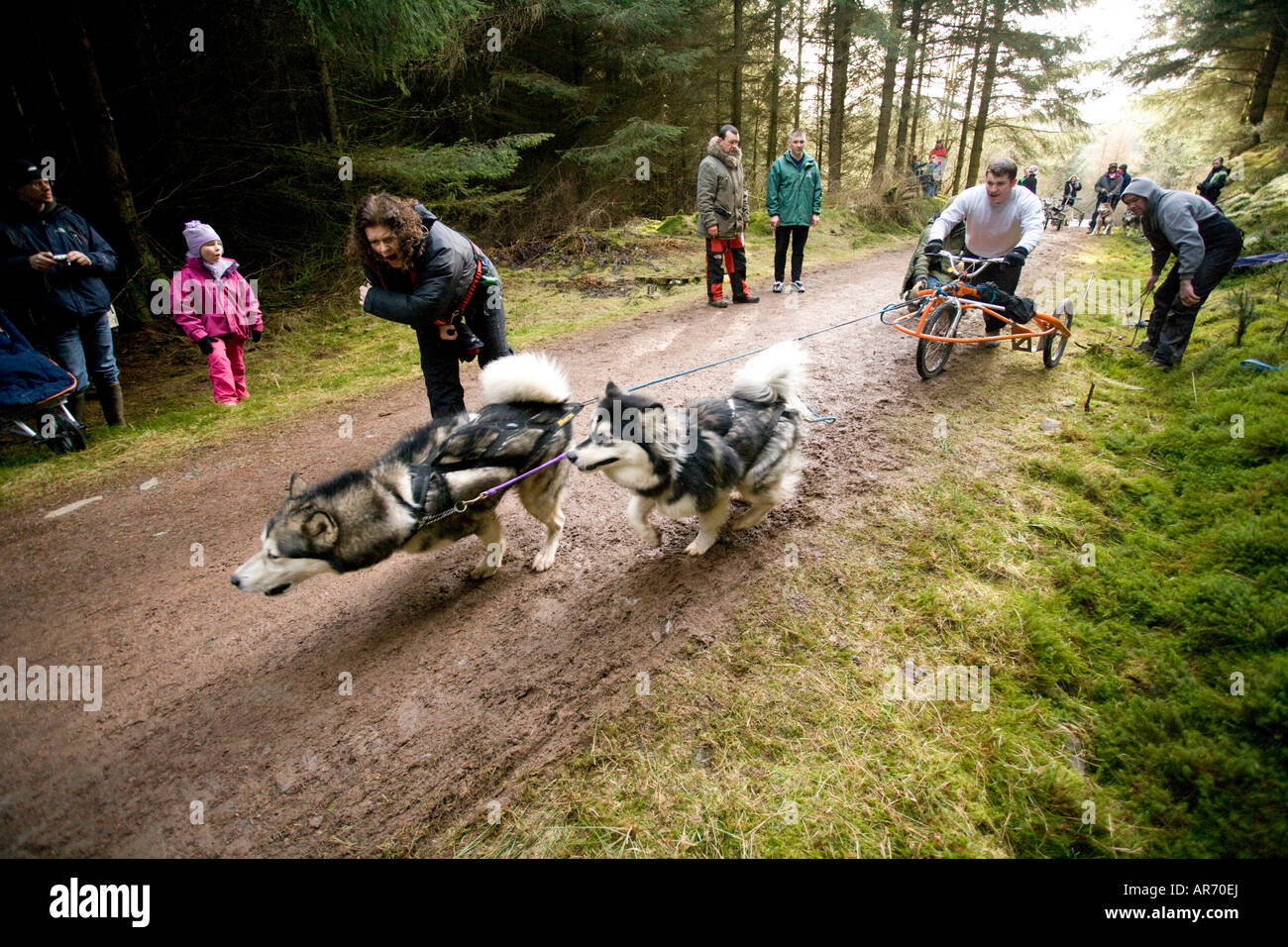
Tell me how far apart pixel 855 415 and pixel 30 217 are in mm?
8680

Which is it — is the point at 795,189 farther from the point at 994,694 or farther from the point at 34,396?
the point at 34,396

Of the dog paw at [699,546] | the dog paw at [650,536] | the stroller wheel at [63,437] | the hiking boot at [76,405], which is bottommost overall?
the dog paw at [699,546]

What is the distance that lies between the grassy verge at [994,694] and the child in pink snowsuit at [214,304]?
6.46m

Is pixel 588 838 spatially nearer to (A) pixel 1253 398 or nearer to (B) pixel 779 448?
(B) pixel 779 448

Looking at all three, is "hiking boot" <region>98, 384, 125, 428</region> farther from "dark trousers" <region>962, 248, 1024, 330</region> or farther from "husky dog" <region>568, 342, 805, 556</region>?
"dark trousers" <region>962, 248, 1024, 330</region>

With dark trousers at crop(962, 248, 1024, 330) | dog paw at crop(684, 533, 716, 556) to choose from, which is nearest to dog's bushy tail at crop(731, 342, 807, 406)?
dog paw at crop(684, 533, 716, 556)

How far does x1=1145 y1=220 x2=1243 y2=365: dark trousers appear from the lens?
5.62 metres

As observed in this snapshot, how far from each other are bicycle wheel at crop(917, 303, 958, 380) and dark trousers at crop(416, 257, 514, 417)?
4900 millimetres

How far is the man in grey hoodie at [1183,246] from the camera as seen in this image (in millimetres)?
5492

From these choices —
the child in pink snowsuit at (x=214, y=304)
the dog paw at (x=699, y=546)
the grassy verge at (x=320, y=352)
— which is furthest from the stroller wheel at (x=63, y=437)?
the dog paw at (x=699, y=546)

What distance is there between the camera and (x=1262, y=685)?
91.9 inches

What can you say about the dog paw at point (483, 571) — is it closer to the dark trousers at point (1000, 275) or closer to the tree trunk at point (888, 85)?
the dark trousers at point (1000, 275)
